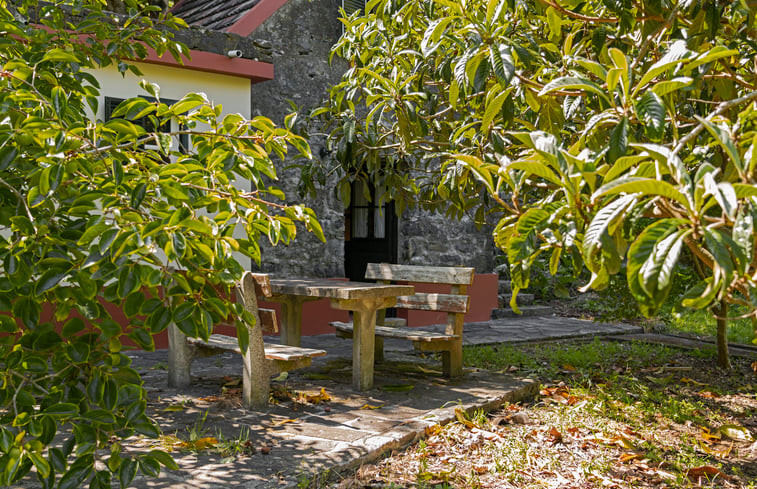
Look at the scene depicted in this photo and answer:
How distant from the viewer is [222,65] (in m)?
7.66

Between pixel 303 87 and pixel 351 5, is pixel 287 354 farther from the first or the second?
pixel 351 5

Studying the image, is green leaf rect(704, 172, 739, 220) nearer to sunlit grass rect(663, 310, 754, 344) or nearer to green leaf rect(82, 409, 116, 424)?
green leaf rect(82, 409, 116, 424)

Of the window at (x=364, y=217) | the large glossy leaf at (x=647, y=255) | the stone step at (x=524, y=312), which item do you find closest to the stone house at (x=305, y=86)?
the window at (x=364, y=217)

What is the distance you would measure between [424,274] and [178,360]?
2109 millimetres

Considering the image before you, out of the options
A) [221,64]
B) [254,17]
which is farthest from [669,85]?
[254,17]

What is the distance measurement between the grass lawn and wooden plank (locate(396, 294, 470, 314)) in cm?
90

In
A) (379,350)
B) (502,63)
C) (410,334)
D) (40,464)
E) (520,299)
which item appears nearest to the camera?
(40,464)

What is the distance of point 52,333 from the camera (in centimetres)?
197

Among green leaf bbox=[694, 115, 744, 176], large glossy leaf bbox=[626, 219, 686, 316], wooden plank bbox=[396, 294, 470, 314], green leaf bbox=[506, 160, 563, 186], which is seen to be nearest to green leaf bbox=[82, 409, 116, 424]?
green leaf bbox=[506, 160, 563, 186]

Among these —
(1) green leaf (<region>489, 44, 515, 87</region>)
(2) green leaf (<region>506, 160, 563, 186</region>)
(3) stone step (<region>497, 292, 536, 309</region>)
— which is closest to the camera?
(2) green leaf (<region>506, 160, 563, 186</region>)

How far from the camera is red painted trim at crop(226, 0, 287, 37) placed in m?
8.26

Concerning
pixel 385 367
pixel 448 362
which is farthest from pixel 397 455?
pixel 385 367

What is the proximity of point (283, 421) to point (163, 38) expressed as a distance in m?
2.45

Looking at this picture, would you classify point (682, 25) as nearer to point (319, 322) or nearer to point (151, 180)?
point (151, 180)
